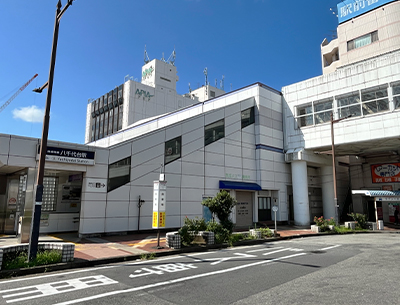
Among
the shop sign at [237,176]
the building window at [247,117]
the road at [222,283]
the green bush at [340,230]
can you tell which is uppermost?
the building window at [247,117]

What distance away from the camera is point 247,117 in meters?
26.1

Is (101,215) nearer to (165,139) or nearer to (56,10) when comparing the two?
(165,139)

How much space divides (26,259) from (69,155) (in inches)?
288

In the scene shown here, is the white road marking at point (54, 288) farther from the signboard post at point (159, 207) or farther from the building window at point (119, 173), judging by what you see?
the building window at point (119, 173)

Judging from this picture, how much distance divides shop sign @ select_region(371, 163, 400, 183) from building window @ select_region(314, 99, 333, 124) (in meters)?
10.5

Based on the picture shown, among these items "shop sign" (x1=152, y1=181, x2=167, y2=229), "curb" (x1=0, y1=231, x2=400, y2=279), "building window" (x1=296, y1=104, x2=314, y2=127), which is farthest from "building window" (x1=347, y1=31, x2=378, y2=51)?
"shop sign" (x1=152, y1=181, x2=167, y2=229)

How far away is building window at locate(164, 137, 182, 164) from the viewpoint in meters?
19.9

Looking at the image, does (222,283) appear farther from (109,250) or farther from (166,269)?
(109,250)

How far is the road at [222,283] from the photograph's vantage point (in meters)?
5.95

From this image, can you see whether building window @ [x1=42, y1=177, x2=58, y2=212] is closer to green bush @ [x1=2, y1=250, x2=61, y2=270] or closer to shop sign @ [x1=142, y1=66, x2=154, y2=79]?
green bush @ [x1=2, y1=250, x2=61, y2=270]

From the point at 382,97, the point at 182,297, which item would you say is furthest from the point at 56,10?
the point at 382,97

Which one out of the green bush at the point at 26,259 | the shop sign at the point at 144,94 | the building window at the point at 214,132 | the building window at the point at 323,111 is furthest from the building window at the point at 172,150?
the shop sign at the point at 144,94

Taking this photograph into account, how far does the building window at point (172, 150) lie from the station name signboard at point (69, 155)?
5190mm

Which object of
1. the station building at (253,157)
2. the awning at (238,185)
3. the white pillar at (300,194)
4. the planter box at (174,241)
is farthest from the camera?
the white pillar at (300,194)
